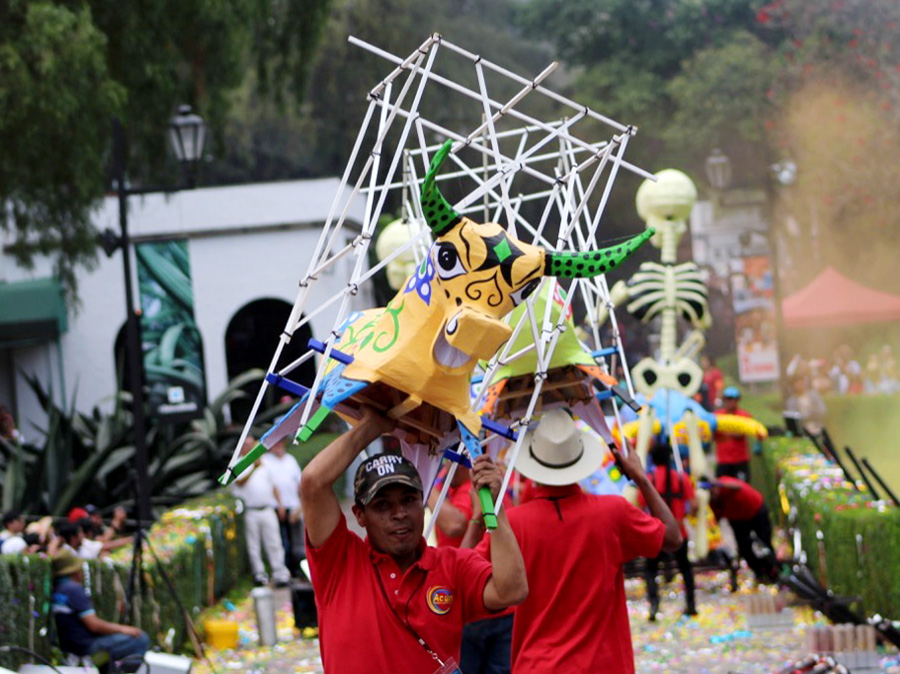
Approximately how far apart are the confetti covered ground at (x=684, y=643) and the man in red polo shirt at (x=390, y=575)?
5.71 m

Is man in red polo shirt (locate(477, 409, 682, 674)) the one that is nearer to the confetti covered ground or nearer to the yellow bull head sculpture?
the yellow bull head sculpture

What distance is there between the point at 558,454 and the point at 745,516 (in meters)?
7.74

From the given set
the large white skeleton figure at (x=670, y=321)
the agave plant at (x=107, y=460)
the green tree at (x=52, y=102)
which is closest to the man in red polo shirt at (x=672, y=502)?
the large white skeleton figure at (x=670, y=321)

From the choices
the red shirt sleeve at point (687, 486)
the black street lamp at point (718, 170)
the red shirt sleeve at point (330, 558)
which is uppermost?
the black street lamp at point (718, 170)

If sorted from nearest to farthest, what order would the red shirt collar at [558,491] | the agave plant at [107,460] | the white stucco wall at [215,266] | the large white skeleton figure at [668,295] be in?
the red shirt collar at [558,491]
the large white skeleton figure at [668,295]
the agave plant at [107,460]
the white stucco wall at [215,266]

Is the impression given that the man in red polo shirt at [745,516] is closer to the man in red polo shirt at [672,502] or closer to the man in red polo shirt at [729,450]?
the man in red polo shirt at [672,502]

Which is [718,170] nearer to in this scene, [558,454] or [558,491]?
[558,454]

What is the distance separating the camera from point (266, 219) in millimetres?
28297

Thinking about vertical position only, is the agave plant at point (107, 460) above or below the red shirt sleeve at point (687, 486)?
above

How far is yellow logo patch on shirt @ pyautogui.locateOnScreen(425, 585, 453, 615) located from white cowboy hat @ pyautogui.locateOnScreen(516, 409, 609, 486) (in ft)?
5.24

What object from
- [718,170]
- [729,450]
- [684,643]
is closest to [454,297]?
[684,643]

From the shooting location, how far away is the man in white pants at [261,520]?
15.8 meters

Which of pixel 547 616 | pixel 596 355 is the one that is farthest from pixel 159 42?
pixel 547 616

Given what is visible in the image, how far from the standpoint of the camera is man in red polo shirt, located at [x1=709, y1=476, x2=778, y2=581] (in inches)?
534
